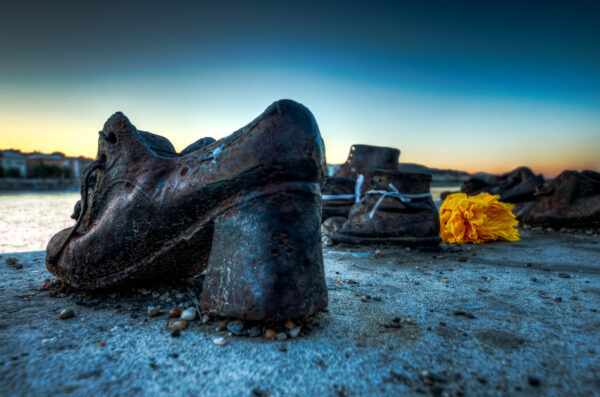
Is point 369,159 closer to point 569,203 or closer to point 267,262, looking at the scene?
point 569,203

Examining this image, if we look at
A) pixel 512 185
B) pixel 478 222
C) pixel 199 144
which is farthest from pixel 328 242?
pixel 512 185

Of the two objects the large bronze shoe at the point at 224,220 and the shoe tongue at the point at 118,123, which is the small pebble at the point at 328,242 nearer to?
the large bronze shoe at the point at 224,220

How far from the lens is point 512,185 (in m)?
7.14

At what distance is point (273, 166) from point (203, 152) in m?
0.35

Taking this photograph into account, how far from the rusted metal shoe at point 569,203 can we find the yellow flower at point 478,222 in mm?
1347

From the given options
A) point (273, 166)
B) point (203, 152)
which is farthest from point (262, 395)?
point (203, 152)

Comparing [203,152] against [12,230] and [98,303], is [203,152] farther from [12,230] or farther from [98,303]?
[12,230]

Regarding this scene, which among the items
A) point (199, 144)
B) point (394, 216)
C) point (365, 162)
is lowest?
point (394, 216)

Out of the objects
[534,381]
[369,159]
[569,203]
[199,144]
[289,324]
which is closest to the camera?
[534,381]

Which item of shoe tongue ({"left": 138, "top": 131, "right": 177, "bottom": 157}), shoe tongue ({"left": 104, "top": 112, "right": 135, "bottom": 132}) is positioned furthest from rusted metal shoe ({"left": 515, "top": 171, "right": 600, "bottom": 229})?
shoe tongue ({"left": 104, "top": 112, "right": 135, "bottom": 132})

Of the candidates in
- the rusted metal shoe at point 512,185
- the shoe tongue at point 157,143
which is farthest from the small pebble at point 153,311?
the rusted metal shoe at point 512,185

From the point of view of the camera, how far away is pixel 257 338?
3.83 feet

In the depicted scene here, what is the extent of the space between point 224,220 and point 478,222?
3458 mm

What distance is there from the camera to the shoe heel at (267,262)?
1.17 metres
